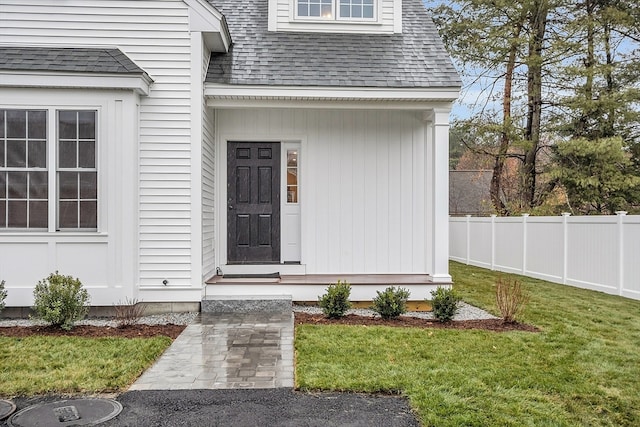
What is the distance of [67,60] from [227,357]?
4626 mm

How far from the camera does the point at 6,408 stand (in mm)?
3801

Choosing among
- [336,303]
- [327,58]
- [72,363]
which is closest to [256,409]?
[72,363]

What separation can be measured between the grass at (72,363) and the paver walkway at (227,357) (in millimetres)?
183

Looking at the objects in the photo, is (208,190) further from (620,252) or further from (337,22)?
(620,252)

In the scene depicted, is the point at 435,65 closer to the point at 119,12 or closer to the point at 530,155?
the point at 119,12

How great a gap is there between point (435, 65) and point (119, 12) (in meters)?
4.80

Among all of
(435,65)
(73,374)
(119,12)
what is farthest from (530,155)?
(73,374)

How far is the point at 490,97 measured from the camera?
1989 cm

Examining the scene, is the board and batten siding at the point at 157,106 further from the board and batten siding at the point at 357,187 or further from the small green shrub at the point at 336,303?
the small green shrub at the point at 336,303

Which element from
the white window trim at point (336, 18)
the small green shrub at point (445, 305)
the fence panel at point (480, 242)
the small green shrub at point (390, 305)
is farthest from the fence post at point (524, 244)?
the small green shrub at point (390, 305)

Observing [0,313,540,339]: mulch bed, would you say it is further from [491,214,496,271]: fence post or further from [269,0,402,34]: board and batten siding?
[491,214,496,271]: fence post

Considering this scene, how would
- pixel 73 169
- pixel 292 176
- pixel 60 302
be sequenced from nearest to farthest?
pixel 60 302, pixel 73 169, pixel 292 176

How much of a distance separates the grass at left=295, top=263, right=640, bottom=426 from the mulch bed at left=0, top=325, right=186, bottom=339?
1653mm

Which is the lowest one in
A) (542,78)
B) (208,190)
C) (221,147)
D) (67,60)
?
(208,190)
